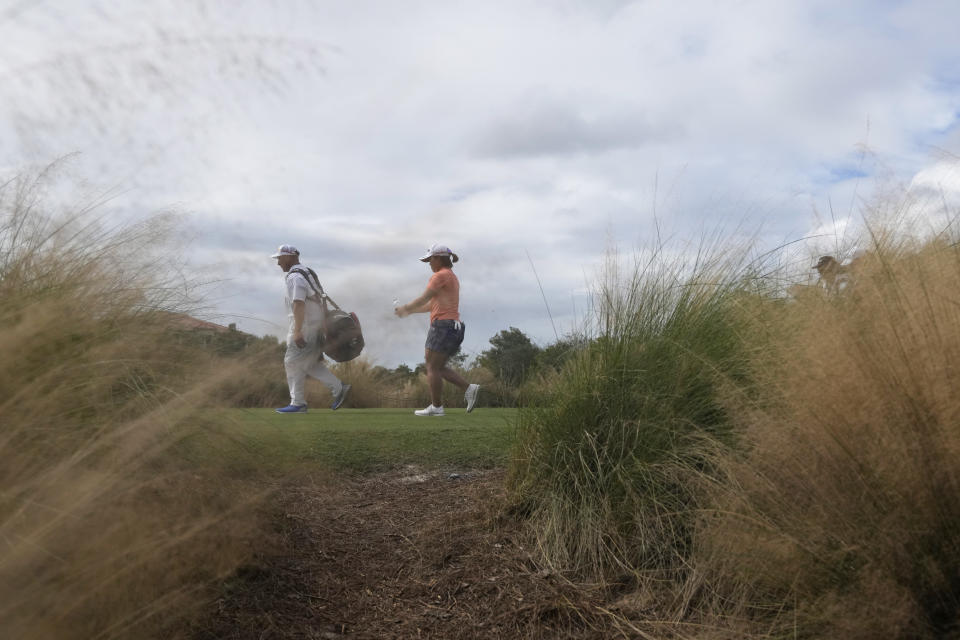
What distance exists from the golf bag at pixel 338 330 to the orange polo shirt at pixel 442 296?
91 cm

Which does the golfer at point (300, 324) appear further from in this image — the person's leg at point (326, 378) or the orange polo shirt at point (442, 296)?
the orange polo shirt at point (442, 296)

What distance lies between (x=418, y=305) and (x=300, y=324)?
141cm

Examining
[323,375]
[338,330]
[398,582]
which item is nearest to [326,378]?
[323,375]

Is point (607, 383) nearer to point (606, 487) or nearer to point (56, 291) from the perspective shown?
point (606, 487)

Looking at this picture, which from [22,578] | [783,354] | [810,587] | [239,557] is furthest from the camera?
[239,557]

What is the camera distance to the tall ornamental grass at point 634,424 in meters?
3.63

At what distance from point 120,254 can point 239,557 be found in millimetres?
1410

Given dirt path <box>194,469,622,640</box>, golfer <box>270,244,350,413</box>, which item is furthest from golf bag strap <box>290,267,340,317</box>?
dirt path <box>194,469,622,640</box>

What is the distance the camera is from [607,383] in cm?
402

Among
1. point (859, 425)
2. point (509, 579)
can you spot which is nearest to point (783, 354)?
point (859, 425)

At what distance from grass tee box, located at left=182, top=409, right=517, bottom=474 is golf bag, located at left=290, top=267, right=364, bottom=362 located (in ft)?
2.63

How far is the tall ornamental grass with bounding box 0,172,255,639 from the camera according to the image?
2.13m

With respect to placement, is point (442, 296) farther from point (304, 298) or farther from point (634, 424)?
point (634, 424)

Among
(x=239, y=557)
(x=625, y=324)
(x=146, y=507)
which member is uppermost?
(x=625, y=324)
